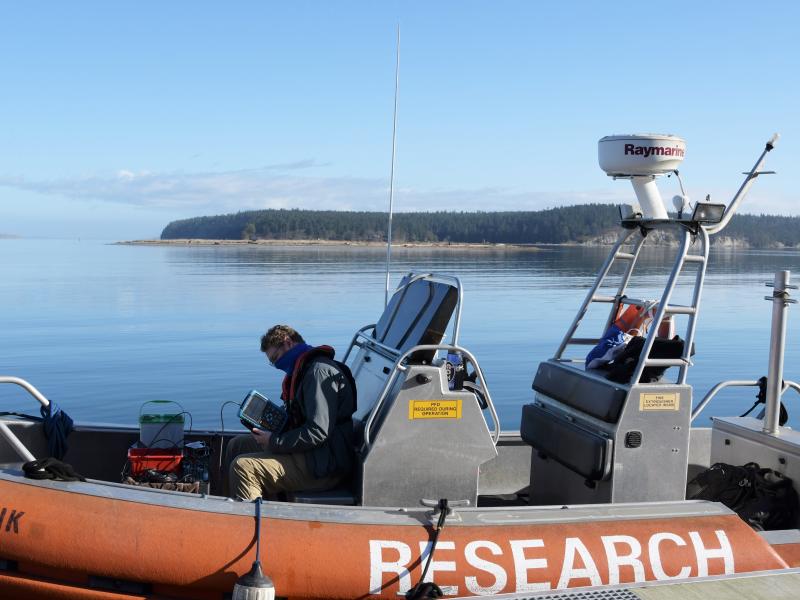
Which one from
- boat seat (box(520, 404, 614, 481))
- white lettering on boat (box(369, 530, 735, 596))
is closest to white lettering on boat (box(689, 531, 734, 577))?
white lettering on boat (box(369, 530, 735, 596))

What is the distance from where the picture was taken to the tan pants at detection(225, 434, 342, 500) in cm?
435

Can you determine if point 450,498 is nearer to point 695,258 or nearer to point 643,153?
point 695,258

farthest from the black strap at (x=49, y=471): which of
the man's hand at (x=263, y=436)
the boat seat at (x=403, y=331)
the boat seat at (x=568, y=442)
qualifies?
the boat seat at (x=568, y=442)

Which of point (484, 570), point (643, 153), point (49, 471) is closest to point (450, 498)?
point (484, 570)

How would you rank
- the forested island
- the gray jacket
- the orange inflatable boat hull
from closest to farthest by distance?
the orange inflatable boat hull < the gray jacket < the forested island

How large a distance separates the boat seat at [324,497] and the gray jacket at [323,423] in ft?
0.36

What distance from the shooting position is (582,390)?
4.73 metres

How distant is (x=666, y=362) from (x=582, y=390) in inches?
19.1

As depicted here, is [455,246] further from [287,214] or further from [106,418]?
[106,418]

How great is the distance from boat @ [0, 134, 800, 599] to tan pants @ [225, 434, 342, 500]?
0.27ft

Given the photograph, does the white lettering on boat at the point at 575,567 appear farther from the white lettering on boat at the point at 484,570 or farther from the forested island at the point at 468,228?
the forested island at the point at 468,228

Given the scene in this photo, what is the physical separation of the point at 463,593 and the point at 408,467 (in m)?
0.70

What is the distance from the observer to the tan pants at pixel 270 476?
435 cm

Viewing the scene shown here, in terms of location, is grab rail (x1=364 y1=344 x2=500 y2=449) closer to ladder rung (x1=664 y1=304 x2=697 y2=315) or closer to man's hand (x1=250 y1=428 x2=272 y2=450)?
man's hand (x1=250 y1=428 x2=272 y2=450)
